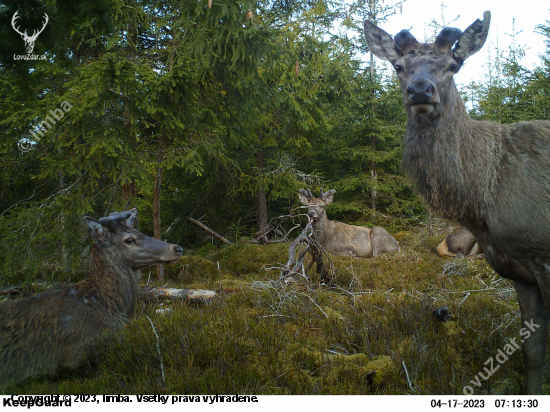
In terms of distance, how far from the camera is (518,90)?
45.3ft

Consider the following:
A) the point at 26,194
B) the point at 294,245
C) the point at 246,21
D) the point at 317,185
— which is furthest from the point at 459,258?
the point at 26,194

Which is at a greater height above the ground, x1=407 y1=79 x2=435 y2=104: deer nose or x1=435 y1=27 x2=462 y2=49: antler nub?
x1=435 y1=27 x2=462 y2=49: antler nub

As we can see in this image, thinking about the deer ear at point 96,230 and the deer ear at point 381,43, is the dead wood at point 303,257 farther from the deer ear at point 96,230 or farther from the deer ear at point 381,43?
the deer ear at point 381,43

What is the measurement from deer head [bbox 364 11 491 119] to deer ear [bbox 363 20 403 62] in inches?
0.4

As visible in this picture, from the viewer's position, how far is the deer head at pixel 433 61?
143 inches

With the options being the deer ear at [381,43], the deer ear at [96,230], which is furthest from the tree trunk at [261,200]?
the deer ear at [381,43]

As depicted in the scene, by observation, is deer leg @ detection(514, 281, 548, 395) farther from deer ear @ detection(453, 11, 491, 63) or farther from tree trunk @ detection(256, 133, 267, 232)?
tree trunk @ detection(256, 133, 267, 232)

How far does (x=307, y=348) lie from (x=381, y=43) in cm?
344

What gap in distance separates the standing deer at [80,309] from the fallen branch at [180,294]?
1327 mm

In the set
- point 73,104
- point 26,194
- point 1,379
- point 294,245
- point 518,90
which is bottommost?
point 1,379

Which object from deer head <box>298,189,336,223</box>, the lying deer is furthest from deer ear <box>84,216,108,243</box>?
the lying deer

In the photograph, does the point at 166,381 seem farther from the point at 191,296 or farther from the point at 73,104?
the point at 73,104

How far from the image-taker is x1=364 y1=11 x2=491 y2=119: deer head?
3.64 meters

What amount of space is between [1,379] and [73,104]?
15.7ft
